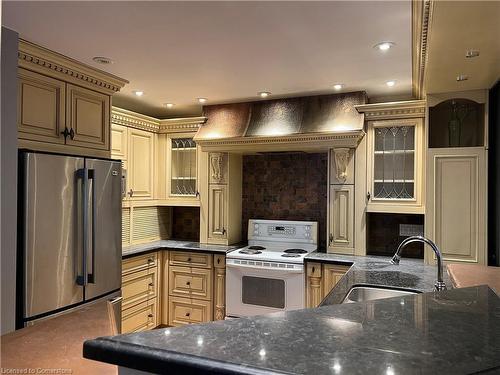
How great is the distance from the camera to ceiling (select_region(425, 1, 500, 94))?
1.50 meters

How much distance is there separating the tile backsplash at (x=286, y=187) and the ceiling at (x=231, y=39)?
3.13 feet

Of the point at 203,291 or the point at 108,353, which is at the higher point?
the point at 108,353

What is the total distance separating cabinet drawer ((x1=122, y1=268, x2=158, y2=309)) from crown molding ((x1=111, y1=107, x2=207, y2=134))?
1461 millimetres

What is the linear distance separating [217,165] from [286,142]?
0.87m

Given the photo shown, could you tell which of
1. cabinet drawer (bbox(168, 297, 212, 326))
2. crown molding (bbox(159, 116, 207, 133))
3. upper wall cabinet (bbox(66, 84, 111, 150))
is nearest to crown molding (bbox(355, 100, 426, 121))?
crown molding (bbox(159, 116, 207, 133))

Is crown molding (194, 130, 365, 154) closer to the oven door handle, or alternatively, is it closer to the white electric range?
the white electric range

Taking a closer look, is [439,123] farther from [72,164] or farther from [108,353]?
[108,353]

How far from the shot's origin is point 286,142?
348cm

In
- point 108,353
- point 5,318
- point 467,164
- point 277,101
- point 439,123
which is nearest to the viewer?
point 108,353

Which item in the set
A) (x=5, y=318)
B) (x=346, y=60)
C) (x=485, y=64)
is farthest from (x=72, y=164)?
(x=485, y=64)

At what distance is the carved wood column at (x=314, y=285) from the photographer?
331cm

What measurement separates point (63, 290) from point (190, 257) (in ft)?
5.00

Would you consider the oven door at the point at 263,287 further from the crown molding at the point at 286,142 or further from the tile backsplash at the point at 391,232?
the crown molding at the point at 286,142

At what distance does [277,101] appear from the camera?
3.70 m
